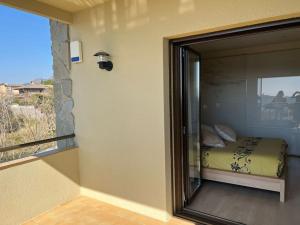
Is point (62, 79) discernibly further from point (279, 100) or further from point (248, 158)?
point (279, 100)

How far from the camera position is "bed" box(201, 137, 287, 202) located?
9.45ft

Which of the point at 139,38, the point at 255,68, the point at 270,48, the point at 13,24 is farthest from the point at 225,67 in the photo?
the point at 13,24

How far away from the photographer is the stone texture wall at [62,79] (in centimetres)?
308

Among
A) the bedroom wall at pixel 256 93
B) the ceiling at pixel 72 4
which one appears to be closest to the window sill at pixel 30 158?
the ceiling at pixel 72 4

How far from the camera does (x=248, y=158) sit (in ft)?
9.95

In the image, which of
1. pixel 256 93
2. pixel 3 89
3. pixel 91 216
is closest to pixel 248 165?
pixel 91 216

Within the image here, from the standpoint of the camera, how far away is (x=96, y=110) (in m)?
2.91

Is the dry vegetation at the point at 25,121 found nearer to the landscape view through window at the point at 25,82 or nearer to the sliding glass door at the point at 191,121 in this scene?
the landscape view through window at the point at 25,82

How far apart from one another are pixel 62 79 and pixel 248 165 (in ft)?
9.53

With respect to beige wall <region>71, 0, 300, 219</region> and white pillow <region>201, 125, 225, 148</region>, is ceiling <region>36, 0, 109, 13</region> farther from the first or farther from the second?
white pillow <region>201, 125, 225, 148</region>

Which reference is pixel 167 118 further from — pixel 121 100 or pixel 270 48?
pixel 270 48

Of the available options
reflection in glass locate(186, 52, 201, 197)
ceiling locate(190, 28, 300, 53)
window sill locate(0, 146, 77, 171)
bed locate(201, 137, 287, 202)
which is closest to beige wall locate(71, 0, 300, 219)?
window sill locate(0, 146, 77, 171)

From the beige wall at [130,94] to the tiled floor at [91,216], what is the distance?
4.4 inches

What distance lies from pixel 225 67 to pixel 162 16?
11.8 ft
